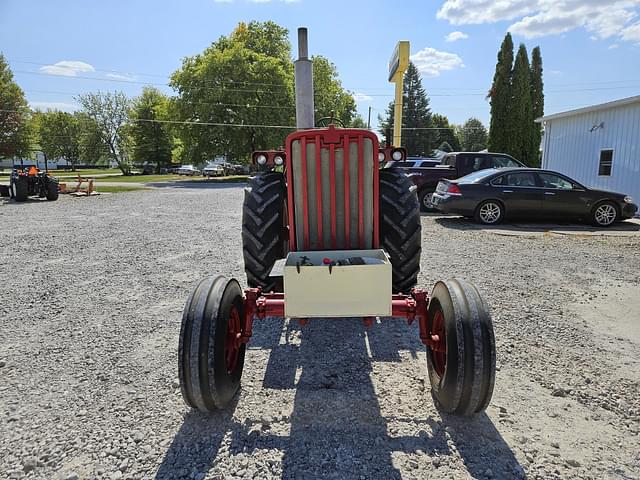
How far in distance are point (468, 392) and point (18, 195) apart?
19394 mm

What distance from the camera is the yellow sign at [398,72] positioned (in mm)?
7184

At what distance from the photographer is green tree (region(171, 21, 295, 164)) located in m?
34.3

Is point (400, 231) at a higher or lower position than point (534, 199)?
higher

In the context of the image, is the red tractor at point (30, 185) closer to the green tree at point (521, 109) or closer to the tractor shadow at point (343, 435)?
the tractor shadow at point (343, 435)

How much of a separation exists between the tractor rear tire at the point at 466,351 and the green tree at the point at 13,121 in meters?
46.4

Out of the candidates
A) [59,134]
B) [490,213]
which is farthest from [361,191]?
[59,134]

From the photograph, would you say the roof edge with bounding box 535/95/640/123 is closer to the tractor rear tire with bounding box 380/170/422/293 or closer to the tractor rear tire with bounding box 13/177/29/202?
the tractor rear tire with bounding box 380/170/422/293

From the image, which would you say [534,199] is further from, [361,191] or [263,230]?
[263,230]

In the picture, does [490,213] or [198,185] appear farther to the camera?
[198,185]

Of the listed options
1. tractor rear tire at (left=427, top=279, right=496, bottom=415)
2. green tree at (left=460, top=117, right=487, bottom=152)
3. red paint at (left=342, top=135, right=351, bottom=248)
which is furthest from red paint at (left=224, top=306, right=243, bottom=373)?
green tree at (left=460, top=117, right=487, bottom=152)

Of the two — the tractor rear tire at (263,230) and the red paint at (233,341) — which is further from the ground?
the tractor rear tire at (263,230)

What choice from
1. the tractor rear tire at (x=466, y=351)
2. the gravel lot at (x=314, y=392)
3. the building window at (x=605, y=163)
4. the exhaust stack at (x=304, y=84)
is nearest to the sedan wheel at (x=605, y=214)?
the building window at (x=605, y=163)

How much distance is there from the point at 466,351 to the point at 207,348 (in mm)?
1460

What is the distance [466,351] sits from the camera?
7.98 ft
